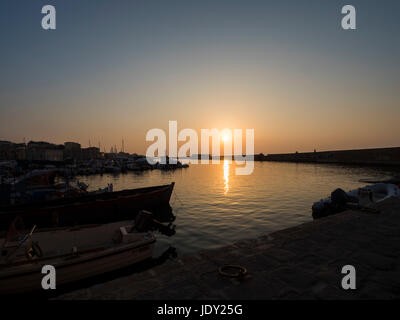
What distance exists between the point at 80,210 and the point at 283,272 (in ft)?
53.4

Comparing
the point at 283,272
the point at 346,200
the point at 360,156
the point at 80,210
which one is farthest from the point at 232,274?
the point at 360,156

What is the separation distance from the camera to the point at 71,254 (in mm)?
8531

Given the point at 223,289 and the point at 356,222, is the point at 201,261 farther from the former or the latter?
the point at 356,222

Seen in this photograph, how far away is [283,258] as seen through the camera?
5.62m

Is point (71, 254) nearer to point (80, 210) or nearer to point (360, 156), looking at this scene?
point (80, 210)

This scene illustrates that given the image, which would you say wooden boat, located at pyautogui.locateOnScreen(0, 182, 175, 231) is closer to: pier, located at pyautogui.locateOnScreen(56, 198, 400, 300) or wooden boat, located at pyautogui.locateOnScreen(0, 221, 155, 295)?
wooden boat, located at pyautogui.locateOnScreen(0, 221, 155, 295)

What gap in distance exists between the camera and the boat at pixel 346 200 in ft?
50.4

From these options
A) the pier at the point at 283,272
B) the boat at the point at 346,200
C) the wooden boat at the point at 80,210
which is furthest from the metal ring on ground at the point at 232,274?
the wooden boat at the point at 80,210

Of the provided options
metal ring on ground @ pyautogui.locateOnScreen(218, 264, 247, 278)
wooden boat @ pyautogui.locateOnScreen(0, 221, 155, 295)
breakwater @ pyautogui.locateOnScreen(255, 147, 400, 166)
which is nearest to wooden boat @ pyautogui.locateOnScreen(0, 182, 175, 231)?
wooden boat @ pyautogui.locateOnScreen(0, 221, 155, 295)

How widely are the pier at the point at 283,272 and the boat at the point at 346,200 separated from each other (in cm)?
609

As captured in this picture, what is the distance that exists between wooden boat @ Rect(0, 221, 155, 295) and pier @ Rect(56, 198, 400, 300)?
4.95 m

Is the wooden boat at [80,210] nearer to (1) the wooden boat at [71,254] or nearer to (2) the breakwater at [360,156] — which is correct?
(1) the wooden boat at [71,254]

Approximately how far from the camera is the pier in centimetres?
409
